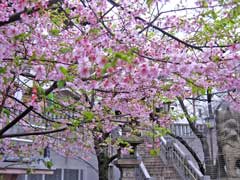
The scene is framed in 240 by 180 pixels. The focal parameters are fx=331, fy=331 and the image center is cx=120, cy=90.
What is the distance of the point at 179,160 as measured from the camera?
10.6 m

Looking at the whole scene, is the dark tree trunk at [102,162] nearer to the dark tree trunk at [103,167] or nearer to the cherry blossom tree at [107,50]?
the dark tree trunk at [103,167]

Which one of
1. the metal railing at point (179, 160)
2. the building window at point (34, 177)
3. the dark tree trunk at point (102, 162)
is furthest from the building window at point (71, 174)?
the metal railing at point (179, 160)

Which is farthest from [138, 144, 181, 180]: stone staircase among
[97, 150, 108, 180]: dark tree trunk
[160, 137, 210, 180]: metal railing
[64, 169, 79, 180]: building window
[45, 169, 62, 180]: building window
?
[45, 169, 62, 180]: building window

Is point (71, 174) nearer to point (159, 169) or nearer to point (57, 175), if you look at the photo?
point (57, 175)

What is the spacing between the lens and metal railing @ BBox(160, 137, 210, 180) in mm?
9391

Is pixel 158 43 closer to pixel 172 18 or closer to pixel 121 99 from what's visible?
pixel 172 18

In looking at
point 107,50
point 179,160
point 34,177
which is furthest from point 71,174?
point 107,50

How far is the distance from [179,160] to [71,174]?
3839 millimetres

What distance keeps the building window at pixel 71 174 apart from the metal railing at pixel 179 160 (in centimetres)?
315

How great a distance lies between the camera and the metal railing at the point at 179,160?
370 inches

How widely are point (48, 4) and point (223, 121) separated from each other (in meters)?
6.28

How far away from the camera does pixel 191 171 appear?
31.6 ft

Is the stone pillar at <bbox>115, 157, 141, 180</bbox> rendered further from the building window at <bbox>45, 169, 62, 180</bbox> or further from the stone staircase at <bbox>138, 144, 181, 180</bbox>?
the building window at <bbox>45, 169, 62, 180</bbox>

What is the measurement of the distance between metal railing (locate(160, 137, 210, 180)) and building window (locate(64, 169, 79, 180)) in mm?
3146
